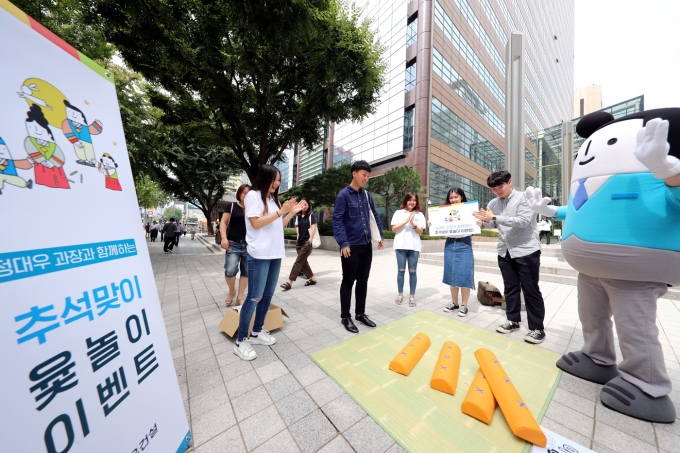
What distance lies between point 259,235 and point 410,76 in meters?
24.6

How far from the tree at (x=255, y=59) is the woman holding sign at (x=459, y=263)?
5.90 m

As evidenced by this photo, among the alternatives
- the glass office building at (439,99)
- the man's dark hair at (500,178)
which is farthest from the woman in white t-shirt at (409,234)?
the glass office building at (439,99)

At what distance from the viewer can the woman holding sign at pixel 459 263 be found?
4.00m

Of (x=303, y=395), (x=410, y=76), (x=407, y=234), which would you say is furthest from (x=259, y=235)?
(x=410, y=76)

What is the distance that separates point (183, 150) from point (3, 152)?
66.9ft

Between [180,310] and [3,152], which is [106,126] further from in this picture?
[180,310]

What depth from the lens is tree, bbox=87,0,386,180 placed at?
6.47 m

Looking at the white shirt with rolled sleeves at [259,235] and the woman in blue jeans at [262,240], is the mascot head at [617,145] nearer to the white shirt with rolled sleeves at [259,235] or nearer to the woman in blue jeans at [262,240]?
the woman in blue jeans at [262,240]

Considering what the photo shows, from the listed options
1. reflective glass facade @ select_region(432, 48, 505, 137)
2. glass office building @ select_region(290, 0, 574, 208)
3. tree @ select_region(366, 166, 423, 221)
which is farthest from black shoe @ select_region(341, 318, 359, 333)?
reflective glass facade @ select_region(432, 48, 505, 137)

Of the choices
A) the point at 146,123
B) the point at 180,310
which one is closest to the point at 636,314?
the point at 180,310

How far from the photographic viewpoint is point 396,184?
52.0 ft

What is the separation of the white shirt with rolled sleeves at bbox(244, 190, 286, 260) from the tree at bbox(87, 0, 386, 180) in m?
5.29

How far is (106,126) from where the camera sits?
1.40 metres

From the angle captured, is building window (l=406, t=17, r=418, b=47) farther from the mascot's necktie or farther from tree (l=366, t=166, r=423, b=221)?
the mascot's necktie
